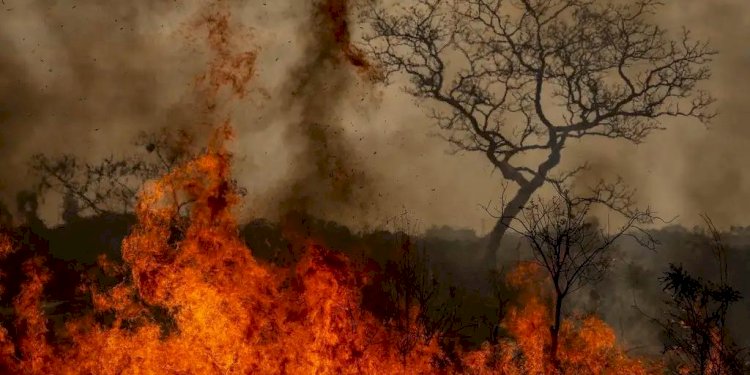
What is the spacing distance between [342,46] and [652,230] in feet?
43.3

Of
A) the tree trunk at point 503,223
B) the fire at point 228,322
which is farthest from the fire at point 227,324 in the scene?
the tree trunk at point 503,223

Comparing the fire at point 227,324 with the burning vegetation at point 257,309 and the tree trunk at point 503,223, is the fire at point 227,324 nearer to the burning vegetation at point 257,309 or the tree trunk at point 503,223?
the burning vegetation at point 257,309

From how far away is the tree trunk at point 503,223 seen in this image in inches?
766

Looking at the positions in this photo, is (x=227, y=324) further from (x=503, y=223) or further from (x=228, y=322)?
(x=503, y=223)

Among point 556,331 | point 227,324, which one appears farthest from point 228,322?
point 556,331

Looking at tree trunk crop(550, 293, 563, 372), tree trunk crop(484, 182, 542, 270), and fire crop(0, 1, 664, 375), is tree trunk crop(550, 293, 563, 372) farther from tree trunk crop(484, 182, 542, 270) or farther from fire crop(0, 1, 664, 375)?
tree trunk crop(484, 182, 542, 270)

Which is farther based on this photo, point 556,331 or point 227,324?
point 227,324

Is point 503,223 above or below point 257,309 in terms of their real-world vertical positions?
above

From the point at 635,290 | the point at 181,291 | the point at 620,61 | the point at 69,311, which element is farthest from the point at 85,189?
the point at 635,290

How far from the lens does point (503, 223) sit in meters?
20.2

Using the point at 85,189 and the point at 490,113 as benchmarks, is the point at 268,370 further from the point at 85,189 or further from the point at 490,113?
the point at 85,189

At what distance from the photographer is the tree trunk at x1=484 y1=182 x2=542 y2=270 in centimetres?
→ 1947

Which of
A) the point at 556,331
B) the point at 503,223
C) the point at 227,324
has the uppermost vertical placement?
the point at 503,223

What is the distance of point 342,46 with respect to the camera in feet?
60.1
